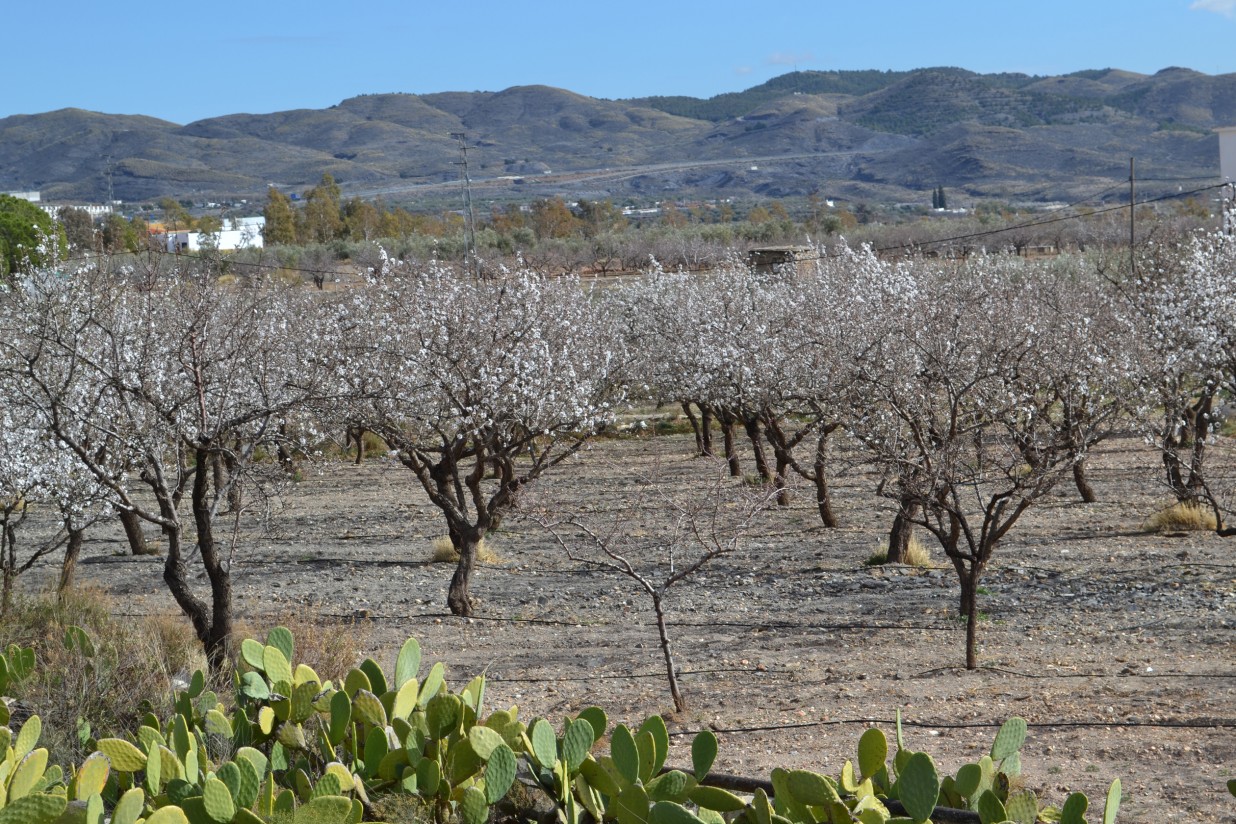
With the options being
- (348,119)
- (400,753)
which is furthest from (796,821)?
(348,119)

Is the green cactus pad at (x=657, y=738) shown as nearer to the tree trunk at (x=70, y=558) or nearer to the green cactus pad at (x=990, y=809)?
the green cactus pad at (x=990, y=809)

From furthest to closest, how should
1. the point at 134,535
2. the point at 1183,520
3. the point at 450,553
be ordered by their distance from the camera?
the point at 134,535 → the point at 450,553 → the point at 1183,520

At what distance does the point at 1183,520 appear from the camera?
1522 cm

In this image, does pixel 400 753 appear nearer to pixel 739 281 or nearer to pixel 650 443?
pixel 739 281

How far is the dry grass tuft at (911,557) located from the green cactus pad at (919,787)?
33.3 ft

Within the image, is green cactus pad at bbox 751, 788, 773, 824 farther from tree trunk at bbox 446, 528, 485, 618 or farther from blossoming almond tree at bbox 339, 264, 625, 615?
tree trunk at bbox 446, 528, 485, 618

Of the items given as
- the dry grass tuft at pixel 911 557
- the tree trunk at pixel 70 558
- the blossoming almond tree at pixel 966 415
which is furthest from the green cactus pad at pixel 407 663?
the dry grass tuft at pixel 911 557

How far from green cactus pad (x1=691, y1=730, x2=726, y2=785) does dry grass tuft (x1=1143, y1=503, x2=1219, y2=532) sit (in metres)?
12.1

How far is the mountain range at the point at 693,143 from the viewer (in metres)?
108

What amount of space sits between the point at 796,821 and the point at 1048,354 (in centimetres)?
1171

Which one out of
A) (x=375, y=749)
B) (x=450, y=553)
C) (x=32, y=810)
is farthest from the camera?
(x=450, y=553)

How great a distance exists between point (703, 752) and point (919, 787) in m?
1.01

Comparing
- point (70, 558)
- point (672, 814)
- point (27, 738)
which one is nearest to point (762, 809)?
point (672, 814)

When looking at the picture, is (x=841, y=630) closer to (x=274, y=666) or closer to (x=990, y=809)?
(x=274, y=666)
